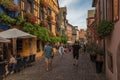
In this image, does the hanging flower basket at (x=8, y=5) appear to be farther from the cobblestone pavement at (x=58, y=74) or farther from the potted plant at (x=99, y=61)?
the potted plant at (x=99, y=61)

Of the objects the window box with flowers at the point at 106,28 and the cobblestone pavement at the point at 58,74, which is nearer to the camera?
the window box with flowers at the point at 106,28

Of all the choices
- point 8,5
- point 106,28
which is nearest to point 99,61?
point 106,28

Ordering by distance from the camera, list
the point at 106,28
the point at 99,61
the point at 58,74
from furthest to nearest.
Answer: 1. the point at 99,61
2. the point at 58,74
3. the point at 106,28

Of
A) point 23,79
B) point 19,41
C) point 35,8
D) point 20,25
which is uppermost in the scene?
point 35,8

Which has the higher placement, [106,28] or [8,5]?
[8,5]

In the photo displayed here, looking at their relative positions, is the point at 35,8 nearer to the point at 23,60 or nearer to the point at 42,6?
the point at 42,6

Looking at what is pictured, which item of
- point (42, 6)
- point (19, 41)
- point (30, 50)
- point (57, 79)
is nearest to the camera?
point (57, 79)

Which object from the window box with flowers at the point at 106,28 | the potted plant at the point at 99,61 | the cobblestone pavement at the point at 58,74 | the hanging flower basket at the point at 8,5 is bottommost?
the cobblestone pavement at the point at 58,74

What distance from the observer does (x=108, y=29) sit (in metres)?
9.85

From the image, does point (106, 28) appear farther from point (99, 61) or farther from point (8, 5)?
point (8, 5)

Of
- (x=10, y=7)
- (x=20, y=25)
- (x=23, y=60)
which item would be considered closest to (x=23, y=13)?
(x=20, y=25)

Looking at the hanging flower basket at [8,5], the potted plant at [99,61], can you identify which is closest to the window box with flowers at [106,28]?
the potted plant at [99,61]

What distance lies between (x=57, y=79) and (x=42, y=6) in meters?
19.7

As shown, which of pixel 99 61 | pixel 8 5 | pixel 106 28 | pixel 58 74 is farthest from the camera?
pixel 8 5
